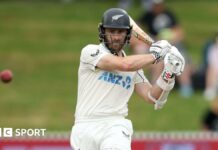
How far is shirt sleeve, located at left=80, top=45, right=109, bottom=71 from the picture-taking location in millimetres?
12141

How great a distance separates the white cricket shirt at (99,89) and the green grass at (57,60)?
26.7ft

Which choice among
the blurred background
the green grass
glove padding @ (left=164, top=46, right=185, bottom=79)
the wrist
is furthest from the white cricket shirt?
the green grass

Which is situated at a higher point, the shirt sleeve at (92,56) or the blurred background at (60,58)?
the shirt sleeve at (92,56)

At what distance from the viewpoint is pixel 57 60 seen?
25656 millimetres

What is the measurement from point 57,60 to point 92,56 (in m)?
13.5

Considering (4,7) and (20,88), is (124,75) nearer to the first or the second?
(20,88)

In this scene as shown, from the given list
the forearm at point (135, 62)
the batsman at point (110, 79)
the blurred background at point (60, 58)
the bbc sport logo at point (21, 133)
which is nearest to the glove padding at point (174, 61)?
the batsman at point (110, 79)

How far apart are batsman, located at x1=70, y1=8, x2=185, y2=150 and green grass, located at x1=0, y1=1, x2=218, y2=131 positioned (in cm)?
816

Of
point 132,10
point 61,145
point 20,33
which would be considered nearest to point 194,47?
point 132,10

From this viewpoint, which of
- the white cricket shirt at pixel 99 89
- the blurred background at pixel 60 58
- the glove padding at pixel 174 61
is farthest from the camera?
the blurred background at pixel 60 58

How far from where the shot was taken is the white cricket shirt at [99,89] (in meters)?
12.1

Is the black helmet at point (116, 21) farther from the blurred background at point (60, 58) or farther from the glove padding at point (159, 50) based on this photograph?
the blurred background at point (60, 58)

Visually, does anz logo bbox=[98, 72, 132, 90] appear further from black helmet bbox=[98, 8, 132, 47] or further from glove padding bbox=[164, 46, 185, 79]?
glove padding bbox=[164, 46, 185, 79]

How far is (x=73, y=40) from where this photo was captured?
27.0 metres
